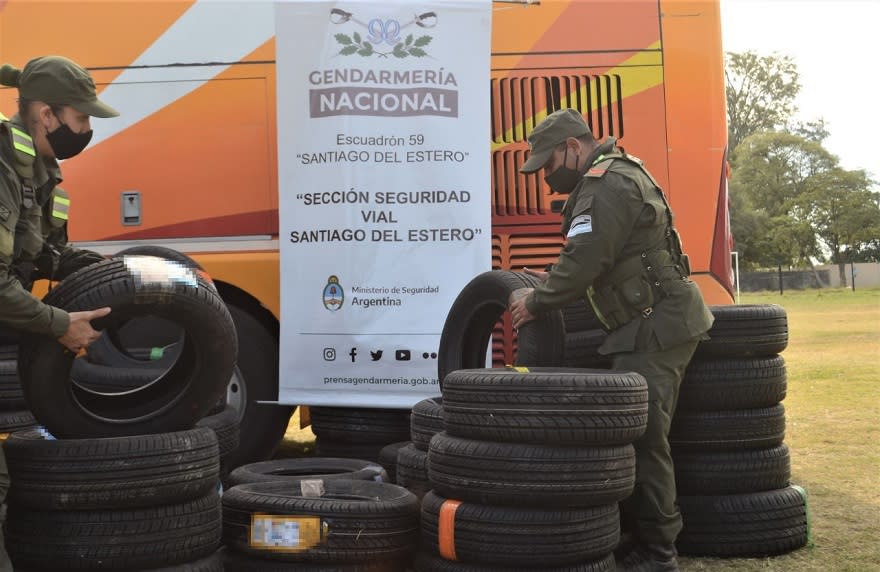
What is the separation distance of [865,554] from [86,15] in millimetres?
5362

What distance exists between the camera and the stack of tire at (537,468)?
3.71 m

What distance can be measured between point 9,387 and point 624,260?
9.36 feet

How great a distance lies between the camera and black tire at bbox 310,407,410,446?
5.88 metres

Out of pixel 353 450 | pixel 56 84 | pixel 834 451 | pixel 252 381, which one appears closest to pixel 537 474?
pixel 56 84

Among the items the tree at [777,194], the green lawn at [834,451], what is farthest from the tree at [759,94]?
the green lawn at [834,451]

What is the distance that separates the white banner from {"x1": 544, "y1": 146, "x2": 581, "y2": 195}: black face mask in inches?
42.5

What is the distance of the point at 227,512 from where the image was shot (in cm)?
407

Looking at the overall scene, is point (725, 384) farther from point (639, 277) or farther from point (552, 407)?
point (552, 407)

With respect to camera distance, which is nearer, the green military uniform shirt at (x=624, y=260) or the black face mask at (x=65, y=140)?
the black face mask at (x=65, y=140)

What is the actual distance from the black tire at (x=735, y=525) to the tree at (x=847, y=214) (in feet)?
168

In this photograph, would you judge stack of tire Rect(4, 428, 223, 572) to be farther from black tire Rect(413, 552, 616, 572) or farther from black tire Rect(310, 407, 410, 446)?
black tire Rect(310, 407, 410, 446)

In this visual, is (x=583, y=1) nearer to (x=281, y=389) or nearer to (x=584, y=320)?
(x=584, y=320)

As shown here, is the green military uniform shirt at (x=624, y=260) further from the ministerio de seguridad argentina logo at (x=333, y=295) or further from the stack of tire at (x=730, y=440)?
the ministerio de seguridad argentina logo at (x=333, y=295)

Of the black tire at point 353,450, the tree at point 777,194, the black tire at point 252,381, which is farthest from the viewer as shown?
the tree at point 777,194
